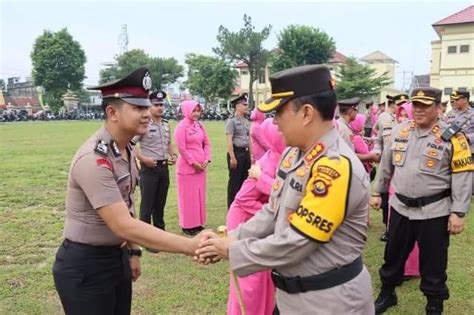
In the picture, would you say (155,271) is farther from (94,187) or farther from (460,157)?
(460,157)

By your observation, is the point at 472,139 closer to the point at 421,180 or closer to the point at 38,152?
the point at 421,180

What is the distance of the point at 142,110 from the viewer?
7.90 feet

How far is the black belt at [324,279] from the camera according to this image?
1860 millimetres

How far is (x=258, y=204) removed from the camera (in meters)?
3.22

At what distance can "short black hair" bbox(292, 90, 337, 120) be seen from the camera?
5.93 ft

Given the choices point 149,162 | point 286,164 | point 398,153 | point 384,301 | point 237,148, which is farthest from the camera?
point 237,148

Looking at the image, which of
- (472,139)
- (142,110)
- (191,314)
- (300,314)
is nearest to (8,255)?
(191,314)

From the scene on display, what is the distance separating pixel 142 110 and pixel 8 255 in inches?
153

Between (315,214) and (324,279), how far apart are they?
0.32 metres

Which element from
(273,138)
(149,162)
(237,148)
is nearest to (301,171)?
(273,138)

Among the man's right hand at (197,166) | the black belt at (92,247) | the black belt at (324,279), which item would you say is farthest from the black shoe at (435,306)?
the man's right hand at (197,166)

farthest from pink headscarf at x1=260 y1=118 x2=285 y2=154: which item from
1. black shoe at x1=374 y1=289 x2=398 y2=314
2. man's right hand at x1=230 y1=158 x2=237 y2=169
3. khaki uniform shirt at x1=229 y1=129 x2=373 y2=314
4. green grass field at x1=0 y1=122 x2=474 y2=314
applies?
man's right hand at x1=230 y1=158 x2=237 y2=169

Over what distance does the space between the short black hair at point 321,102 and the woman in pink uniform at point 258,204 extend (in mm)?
1218

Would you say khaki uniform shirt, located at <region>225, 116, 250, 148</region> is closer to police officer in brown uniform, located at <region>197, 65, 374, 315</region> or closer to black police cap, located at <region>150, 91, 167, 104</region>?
black police cap, located at <region>150, 91, 167, 104</region>
